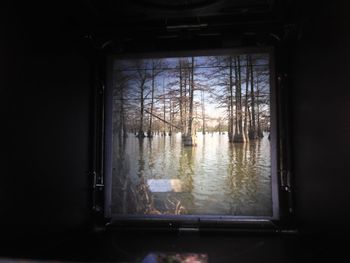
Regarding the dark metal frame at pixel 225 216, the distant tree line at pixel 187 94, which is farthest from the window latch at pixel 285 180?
the distant tree line at pixel 187 94

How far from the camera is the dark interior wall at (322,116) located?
1304mm

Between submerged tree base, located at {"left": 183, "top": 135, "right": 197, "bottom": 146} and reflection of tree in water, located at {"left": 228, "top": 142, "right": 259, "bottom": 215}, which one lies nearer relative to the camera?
reflection of tree in water, located at {"left": 228, "top": 142, "right": 259, "bottom": 215}

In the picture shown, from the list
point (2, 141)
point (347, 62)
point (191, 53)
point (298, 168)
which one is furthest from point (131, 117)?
point (347, 62)

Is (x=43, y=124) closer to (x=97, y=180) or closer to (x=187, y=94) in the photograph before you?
(x=97, y=180)

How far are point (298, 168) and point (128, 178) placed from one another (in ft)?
3.60

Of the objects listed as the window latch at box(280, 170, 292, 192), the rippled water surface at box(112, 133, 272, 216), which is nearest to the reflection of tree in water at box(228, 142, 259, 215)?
the rippled water surface at box(112, 133, 272, 216)

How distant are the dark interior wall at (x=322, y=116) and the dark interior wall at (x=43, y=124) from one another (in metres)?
1.34

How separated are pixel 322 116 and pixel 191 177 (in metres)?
0.89

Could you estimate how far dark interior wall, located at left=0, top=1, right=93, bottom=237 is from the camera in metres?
1.27

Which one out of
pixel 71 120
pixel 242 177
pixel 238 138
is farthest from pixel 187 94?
pixel 71 120

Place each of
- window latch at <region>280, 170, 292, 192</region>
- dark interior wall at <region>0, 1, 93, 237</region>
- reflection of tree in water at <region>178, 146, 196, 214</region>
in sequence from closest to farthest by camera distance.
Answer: dark interior wall at <region>0, 1, 93, 237</region>, window latch at <region>280, 170, 292, 192</region>, reflection of tree in water at <region>178, 146, 196, 214</region>

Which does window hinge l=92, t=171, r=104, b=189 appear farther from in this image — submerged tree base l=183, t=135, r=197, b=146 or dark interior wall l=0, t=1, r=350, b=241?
submerged tree base l=183, t=135, r=197, b=146

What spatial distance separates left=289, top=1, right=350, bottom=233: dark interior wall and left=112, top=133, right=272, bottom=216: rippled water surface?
25cm

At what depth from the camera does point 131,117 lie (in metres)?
2.08
